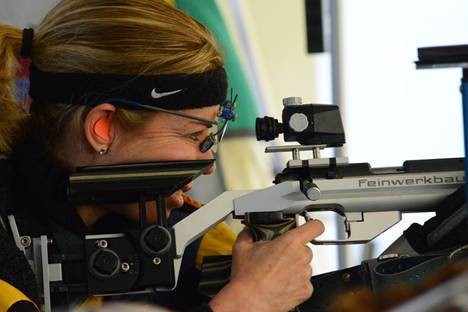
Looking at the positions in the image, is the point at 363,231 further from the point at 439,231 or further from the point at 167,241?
the point at 167,241

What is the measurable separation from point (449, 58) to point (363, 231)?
0.37 metres

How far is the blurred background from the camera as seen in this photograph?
3004mm

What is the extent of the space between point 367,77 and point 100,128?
1687 mm

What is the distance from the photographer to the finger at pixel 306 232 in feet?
4.84

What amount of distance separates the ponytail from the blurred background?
1.34 m

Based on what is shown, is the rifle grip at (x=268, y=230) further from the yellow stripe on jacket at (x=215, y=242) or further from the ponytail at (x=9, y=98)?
the ponytail at (x=9, y=98)

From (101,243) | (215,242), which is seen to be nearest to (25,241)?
(101,243)

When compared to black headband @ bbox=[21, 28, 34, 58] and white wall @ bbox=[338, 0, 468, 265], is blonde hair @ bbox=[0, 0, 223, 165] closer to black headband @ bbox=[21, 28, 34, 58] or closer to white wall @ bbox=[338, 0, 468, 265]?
black headband @ bbox=[21, 28, 34, 58]

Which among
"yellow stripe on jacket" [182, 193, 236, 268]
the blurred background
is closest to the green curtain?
the blurred background

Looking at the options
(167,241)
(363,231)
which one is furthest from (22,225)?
(363,231)

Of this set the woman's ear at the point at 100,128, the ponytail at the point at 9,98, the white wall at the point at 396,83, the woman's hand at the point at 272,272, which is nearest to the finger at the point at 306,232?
the woman's hand at the point at 272,272

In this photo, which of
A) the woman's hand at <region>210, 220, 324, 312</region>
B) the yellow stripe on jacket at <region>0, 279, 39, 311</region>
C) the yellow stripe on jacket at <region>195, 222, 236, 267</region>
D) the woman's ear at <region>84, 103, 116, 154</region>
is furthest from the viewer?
the yellow stripe on jacket at <region>195, 222, 236, 267</region>

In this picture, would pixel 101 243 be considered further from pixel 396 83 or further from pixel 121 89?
pixel 396 83

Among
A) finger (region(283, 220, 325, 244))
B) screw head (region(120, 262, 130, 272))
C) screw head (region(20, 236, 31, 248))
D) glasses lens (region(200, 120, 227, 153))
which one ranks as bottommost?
screw head (region(120, 262, 130, 272))
